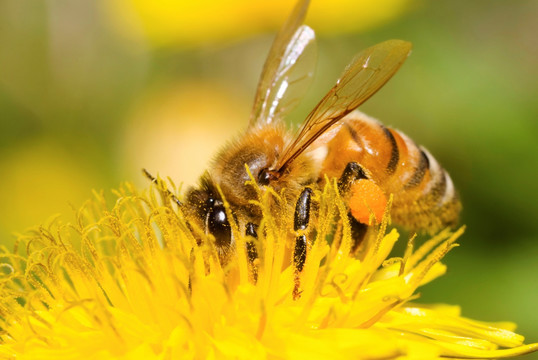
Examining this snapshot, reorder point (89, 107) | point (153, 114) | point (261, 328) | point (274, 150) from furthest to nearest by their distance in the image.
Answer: point (89, 107) → point (153, 114) → point (274, 150) → point (261, 328)

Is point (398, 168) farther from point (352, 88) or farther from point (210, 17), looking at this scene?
point (210, 17)

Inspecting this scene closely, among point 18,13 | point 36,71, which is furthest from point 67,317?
point 18,13

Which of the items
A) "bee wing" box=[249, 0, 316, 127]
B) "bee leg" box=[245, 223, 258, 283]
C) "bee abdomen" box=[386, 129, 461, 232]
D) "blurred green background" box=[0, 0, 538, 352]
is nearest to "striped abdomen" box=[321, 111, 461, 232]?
"bee abdomen" box=[386, 129, 461, 232]

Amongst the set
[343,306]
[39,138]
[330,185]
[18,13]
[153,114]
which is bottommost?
[343,306]

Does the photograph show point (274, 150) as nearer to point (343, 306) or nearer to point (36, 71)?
point (343, 306)

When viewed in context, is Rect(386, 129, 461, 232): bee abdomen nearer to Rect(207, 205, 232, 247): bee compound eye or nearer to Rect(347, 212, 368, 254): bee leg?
Rect(347, 212, 368, 254): bee leg

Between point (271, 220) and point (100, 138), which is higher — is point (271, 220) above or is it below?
below
